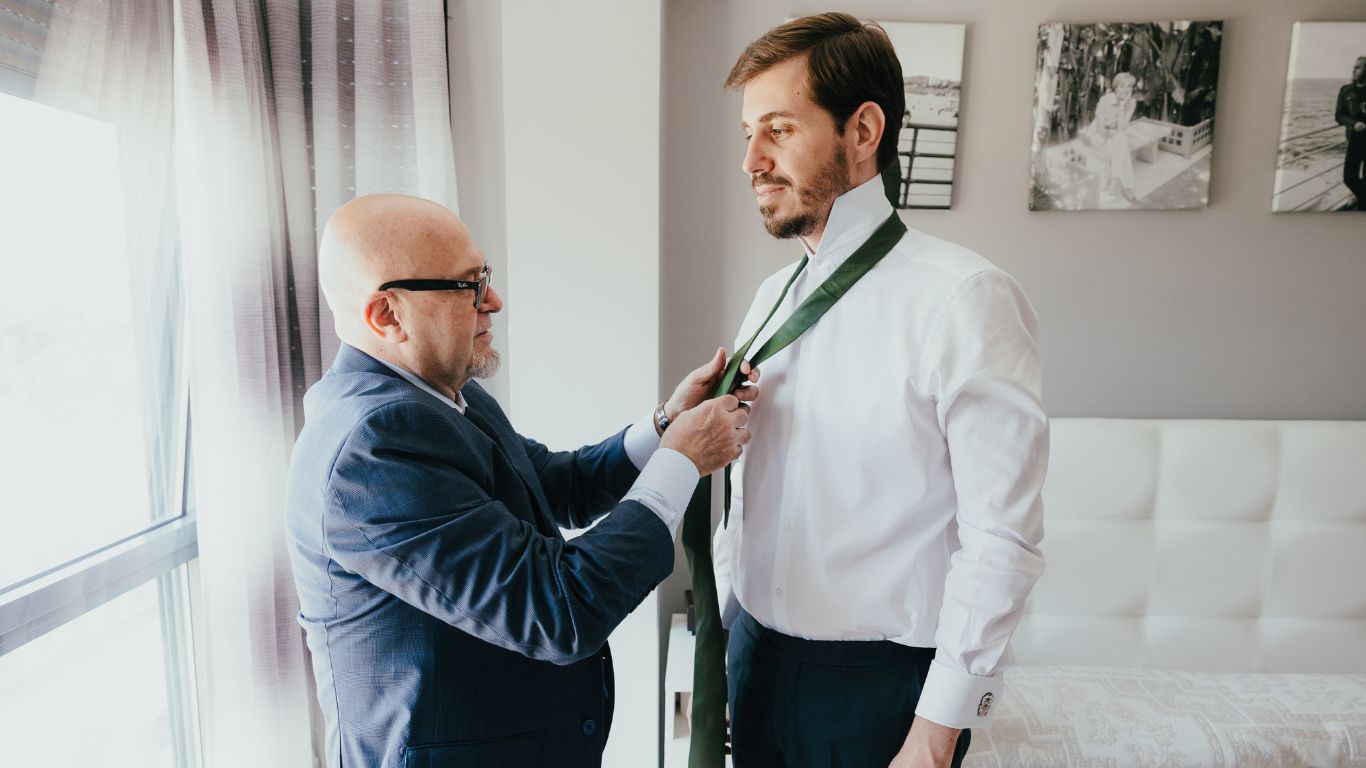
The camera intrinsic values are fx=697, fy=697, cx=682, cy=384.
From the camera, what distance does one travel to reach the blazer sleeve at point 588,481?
1.54 m

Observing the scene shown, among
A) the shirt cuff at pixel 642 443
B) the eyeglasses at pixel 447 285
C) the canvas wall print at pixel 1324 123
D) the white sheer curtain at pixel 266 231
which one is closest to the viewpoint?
the eyeglasses at pixel 447 285

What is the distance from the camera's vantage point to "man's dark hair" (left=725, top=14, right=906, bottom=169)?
115 centimetres

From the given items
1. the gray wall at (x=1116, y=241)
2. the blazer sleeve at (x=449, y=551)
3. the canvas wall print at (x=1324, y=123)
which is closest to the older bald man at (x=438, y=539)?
the blazer sleeve at (x=449, y=551)

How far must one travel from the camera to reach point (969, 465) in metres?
1.05

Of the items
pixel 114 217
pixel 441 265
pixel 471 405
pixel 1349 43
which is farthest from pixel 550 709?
pixel 1349 43

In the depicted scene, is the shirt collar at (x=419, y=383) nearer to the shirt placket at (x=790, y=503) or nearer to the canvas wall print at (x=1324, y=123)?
the shirt placket at (x=790, y=503)

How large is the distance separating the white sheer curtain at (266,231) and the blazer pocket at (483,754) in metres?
1.10

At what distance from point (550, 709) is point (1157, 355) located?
7.46 ft

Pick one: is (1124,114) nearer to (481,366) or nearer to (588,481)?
(588,481)

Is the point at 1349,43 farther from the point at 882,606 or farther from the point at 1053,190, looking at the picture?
the point at 882,606

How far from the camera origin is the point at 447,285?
3.76ft

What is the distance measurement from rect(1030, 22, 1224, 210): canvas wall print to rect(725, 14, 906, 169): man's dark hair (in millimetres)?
1370

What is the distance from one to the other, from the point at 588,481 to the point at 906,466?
723 mm

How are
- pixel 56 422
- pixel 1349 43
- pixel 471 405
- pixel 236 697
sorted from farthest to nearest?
1. pixel 1349 43
2. pixel 236 697
3. pixel 56 422
4. pixel 471 405
